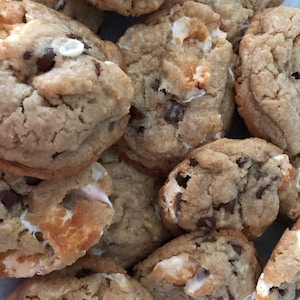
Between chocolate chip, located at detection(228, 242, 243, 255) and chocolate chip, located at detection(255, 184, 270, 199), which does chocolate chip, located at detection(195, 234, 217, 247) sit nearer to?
chocolate chip, located at detection(228, 242, 243, 255)

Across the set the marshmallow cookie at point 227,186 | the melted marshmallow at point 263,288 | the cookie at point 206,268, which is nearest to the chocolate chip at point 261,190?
the marshmallow cookie at point 227,186

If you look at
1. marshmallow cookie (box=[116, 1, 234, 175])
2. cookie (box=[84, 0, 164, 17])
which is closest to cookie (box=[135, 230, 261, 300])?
marshmallow cookie (box=[116, 1, 234, 175])

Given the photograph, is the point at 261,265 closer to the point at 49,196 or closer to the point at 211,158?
the point at 211,158

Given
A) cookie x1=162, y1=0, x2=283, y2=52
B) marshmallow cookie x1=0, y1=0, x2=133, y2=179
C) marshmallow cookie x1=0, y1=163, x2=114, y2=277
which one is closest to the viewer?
marshmallow cookie x1=0, y1=0, x2=133, y2=179

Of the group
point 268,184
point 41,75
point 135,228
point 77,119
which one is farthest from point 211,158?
point 41,75

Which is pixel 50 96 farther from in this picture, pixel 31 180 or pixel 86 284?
pixel 86 284

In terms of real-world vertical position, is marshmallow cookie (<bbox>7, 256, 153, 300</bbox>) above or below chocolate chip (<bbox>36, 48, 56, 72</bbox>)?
below
